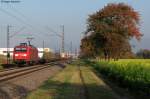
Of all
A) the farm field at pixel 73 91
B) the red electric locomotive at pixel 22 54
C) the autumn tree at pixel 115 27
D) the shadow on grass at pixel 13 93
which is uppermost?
the autumn tree at pixel 115 27

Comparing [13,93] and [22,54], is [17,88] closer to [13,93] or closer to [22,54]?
[13,93]

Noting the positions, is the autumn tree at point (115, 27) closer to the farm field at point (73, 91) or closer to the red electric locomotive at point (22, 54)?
the red electric locomotive at point (22, 54)

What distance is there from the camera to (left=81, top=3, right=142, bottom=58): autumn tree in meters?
72.1

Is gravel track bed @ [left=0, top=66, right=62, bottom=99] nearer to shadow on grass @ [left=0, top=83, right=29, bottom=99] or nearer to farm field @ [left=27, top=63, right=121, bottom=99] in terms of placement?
shadow on grass @ [left=0, top=83, right=29, bottom=99]

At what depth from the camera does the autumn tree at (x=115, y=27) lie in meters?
72.1

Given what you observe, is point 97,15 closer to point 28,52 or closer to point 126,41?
point 126,41

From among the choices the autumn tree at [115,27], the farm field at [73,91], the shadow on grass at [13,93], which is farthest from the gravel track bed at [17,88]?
the autumn tree at [115,27]

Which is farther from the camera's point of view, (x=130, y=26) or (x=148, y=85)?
(x=130, y=26)

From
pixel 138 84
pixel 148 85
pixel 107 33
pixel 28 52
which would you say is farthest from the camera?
pixel 28 52

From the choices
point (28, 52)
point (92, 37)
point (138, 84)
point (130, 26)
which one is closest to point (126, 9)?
point (130, 26)

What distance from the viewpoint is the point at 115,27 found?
72062mm

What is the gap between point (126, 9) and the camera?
72.8 meters

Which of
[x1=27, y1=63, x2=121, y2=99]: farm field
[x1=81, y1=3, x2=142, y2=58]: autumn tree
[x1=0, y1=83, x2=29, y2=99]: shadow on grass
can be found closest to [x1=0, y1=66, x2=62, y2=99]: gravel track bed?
[x1=0, y1=83, x2=29, y2=99]: shadow on grass

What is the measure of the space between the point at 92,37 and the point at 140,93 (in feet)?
176
